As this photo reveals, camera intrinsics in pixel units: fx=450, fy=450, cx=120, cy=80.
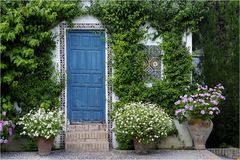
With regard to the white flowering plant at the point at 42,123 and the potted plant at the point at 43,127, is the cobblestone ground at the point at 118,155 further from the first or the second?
the white flowering plant at the point at 42,123

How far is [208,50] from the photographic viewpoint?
9898 mm

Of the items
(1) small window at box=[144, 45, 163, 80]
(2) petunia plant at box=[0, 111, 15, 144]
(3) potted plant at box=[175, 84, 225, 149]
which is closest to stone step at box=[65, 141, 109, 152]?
(2) petunia plant at box=[0, 111, 15, 144]

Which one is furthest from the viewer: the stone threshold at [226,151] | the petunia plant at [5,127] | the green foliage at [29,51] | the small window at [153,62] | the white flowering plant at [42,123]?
the small window at [153,62]

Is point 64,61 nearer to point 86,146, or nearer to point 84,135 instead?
point 84,135

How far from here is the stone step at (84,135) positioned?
902 centimetres

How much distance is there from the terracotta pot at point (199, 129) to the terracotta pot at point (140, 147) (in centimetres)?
104

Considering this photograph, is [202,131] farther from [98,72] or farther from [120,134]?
[98,72]

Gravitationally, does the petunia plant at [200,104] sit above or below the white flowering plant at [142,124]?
above

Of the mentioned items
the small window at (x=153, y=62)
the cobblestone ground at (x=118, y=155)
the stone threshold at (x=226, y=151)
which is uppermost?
the small window at (x=153, y=62)

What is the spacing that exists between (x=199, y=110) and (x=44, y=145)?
3.05m

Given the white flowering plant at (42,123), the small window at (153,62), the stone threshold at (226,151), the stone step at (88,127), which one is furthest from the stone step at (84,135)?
the stone threshold at (226,151)

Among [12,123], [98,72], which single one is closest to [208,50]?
[98,72]

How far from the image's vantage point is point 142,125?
8.20 metres

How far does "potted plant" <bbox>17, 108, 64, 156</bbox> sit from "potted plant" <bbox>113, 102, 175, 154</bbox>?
116 centimetres
